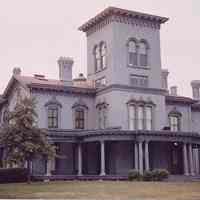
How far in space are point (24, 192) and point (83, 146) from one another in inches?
784

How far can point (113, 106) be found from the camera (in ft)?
145

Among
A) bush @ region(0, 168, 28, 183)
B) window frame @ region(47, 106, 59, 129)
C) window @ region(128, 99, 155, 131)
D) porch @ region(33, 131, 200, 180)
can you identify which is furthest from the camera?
window @ region(128, 99, 155, 131)

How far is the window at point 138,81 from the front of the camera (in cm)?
4591

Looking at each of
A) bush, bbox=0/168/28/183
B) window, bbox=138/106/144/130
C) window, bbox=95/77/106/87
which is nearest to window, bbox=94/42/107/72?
window, bbox=95/77/106/87

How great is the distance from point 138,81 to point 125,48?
11.4 ft

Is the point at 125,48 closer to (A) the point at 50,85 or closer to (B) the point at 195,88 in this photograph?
(A) the point at 50,85

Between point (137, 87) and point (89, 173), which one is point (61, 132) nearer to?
point (89, 173)

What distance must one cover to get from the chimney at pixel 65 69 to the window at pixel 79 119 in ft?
12.1

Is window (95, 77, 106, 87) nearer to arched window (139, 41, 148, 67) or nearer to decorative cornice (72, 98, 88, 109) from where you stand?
decorative cornice (72, 98, 88, 109)

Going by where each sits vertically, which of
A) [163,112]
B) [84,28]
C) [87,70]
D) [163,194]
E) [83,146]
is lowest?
[163,194]

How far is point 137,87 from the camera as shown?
4544 centimetres

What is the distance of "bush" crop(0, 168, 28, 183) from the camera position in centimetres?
3547

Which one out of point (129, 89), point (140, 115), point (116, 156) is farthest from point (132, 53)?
point (116, 156)

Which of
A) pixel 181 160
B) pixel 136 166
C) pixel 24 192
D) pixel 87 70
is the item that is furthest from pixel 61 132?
pixel 24 192
